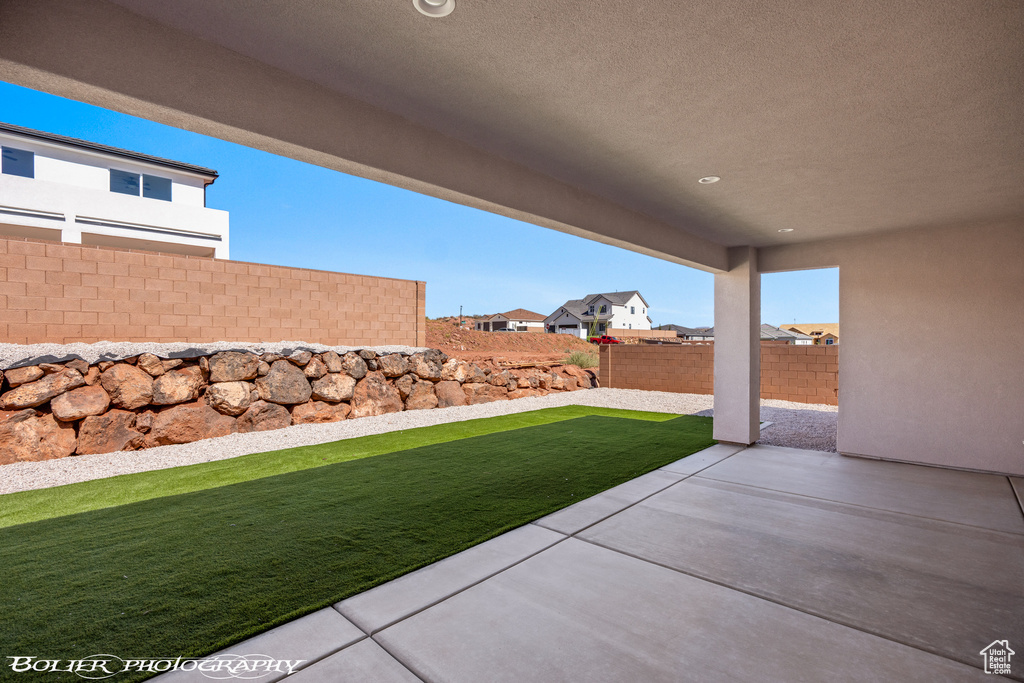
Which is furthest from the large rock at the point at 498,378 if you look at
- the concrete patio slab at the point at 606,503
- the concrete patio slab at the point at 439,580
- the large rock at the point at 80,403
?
the concrete patio slab at the point at 439,580

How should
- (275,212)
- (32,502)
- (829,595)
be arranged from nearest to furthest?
1. (829,595)
2. (32,502)
3. (275,212)

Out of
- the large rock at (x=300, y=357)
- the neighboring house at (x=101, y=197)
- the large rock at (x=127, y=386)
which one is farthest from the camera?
the neighboring house at (x=101, y=197)

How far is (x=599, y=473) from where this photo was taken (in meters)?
4.70

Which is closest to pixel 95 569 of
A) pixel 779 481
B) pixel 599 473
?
pixel 599 473

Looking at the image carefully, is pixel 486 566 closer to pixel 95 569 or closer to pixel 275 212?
pixel 95 569

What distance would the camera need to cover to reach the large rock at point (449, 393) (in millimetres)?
9094

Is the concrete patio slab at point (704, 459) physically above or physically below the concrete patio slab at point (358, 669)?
below

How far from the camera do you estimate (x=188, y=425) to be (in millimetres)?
6000

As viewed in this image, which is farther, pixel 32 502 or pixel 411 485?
pixel 411 485

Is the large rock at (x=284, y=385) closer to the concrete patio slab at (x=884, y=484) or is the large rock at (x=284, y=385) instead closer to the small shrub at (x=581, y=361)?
the concrete patio slab at (x=884, y=484)

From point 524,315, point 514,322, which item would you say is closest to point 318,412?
point 514,322

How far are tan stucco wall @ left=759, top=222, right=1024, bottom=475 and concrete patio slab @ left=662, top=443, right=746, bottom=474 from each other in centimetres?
119

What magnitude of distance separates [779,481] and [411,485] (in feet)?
10.7

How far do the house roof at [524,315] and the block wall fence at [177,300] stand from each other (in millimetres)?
36867
